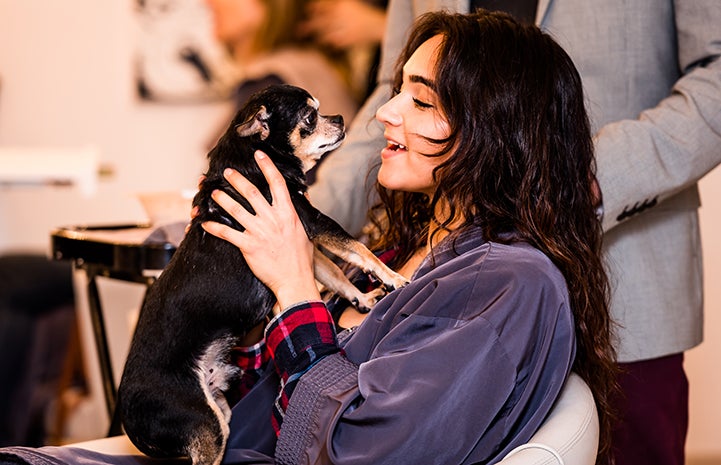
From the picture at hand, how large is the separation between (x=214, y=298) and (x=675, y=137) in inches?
32.9

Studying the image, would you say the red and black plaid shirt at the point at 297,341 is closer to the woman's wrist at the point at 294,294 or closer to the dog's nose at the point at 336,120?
the woman's wrist at the point at 294,294

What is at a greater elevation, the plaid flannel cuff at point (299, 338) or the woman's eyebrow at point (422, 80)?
the woman's eyebrow at point (422, 80)

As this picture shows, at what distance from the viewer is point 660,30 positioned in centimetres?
171

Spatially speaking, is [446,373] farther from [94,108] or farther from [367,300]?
[94,108]

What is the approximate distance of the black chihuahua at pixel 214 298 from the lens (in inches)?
54.3

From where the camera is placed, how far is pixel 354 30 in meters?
3.59

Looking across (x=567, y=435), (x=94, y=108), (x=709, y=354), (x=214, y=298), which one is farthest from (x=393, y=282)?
(x=94, y=108)

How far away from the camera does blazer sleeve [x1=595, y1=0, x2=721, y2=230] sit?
1585mm

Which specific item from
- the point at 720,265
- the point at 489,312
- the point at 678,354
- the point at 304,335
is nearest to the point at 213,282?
the point at 304,335

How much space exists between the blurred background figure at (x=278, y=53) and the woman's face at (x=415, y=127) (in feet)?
6.79

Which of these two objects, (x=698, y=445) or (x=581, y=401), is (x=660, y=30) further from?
(x=698, y=445)

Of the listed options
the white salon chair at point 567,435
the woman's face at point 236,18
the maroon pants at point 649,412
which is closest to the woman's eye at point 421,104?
the white salon chair at point 567,435

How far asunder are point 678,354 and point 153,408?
3.31 feet

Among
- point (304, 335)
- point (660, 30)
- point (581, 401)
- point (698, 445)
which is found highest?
point (660, 30)
